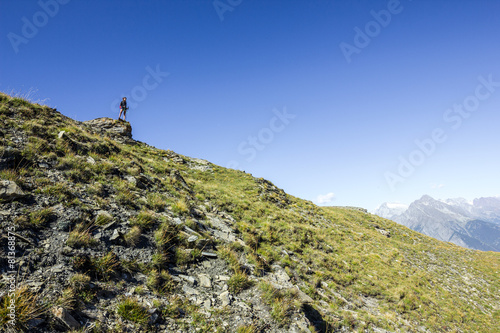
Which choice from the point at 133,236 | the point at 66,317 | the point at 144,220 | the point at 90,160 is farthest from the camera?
the point at 90,160

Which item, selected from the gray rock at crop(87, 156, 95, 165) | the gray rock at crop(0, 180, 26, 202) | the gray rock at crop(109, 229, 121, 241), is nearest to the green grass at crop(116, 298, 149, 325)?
A: the gray rock at crop(109, 229, 121, 241)

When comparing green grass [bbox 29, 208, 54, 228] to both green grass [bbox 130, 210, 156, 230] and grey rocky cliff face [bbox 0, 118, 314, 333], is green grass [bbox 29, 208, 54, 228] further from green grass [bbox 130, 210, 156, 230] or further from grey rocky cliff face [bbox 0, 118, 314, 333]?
green grass [bbox 130, 210, 156, 230]

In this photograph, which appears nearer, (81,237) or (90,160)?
(81,237)

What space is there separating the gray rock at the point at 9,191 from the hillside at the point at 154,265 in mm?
44

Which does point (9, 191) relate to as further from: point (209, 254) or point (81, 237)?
point (209, 254)

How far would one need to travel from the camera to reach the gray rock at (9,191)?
7.59 metres

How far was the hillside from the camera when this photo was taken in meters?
6.21

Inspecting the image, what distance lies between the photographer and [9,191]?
7.75m

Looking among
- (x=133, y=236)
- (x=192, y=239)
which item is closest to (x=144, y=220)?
(x=133, y=236)

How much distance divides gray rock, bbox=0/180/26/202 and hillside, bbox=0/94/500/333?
0.04m

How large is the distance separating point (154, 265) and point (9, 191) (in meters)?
5.92

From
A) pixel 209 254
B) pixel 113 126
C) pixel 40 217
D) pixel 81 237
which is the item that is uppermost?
pixel 113 126

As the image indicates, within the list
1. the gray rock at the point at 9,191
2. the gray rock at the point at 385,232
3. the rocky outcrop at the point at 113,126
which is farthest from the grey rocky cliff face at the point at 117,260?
the gray rock at the point at 385,232

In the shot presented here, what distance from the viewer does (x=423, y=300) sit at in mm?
18281
